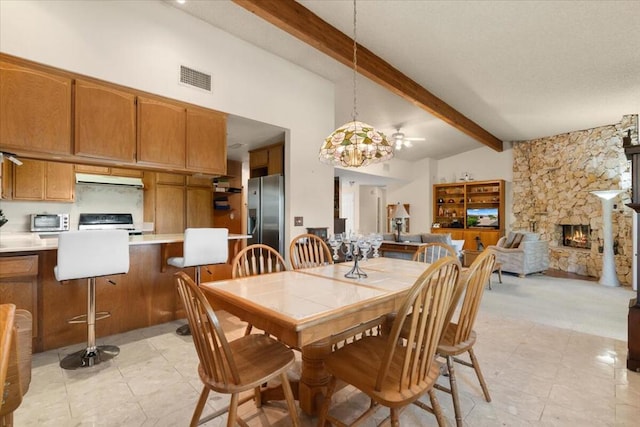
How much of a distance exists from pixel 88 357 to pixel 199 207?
3.47 metres

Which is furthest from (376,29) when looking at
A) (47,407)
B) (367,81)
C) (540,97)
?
(47,407)

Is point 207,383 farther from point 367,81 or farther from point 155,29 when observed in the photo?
point 367,81

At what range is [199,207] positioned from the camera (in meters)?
5.56

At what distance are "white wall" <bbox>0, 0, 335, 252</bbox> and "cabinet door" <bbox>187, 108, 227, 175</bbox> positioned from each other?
0.42ft

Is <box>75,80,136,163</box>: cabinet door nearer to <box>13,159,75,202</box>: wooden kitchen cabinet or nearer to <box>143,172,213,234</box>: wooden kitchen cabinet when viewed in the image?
<box>13,159,75,202</box>: wooden kitchen cabinet

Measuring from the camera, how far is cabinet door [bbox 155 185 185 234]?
514cm

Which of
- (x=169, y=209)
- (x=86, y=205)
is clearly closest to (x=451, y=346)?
(x=169, y=209)

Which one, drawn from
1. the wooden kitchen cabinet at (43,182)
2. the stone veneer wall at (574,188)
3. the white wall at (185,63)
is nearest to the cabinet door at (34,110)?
the white wall at (185,63)

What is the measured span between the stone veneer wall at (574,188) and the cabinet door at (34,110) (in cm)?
778

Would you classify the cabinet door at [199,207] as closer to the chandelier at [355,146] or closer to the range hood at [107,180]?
the range hood at [107,180]

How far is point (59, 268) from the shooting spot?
220 centimetres

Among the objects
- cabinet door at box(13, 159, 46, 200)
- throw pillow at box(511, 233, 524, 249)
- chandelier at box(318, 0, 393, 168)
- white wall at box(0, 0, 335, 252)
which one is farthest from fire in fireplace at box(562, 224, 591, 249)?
cabinet door at box(13, 159, 46, 200)

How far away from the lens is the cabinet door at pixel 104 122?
2.55 m

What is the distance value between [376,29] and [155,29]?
7.07 ft
